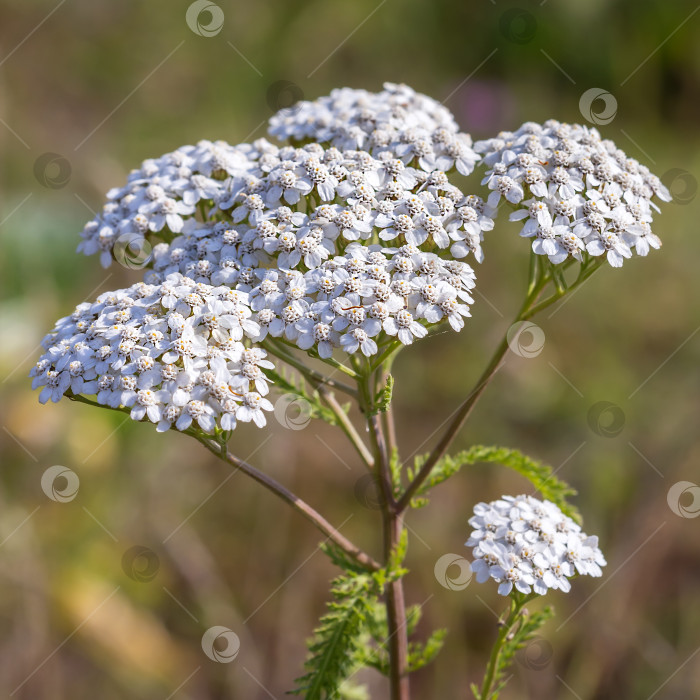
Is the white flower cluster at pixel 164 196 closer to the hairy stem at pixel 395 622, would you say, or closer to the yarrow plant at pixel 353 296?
the yarrow plant at pixel 353 296

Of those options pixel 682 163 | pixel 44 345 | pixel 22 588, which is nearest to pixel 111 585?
pixel 22 588

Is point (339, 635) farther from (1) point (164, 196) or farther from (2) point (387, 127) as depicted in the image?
(2) point (387, 127)

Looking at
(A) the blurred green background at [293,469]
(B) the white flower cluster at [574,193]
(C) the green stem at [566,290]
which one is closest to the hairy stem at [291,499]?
(C) the green stem at [566,290]

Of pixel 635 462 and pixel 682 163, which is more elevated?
pixel 682 163

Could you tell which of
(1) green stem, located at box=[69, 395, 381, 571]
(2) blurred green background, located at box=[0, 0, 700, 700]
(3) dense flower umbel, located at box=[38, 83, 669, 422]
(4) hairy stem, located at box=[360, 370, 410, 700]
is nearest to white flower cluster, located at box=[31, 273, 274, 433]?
(3) dense flower umbel, located at box=[38, 83, 669, 422]

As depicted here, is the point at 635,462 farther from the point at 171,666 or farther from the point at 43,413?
the point at 43,413

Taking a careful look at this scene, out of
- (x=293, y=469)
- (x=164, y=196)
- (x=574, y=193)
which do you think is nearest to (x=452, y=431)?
(x=574, y=193)
